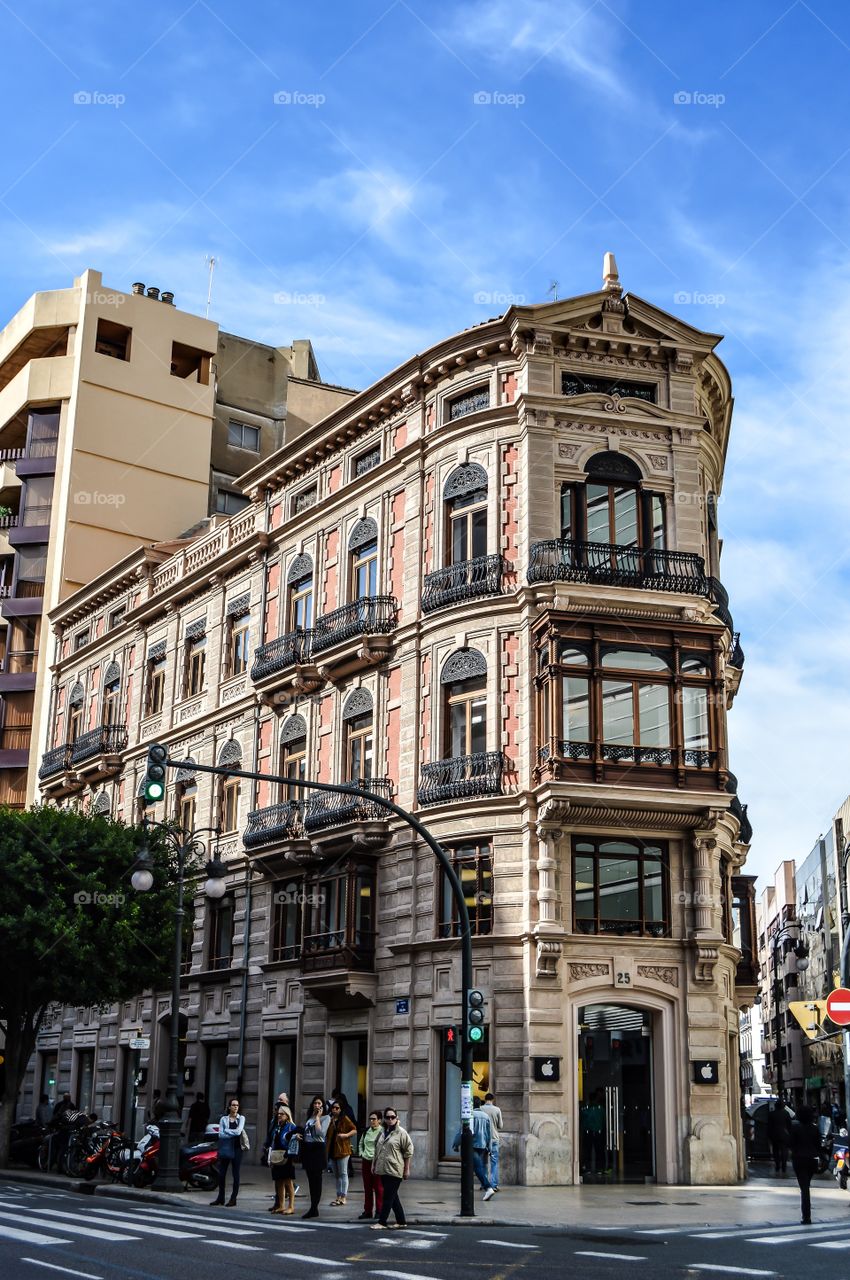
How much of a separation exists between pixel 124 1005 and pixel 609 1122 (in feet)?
67.0

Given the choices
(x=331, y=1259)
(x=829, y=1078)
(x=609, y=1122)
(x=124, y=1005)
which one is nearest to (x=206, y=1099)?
(x=124, y=1005)

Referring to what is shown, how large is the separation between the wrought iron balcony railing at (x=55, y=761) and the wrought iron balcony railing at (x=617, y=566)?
26.3 meters

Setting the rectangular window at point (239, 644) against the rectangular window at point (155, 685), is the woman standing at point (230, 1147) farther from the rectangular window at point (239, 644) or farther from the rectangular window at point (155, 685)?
the rectangular window at point (155, 685)

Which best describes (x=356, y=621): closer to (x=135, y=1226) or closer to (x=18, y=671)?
(x=135, y=1226)

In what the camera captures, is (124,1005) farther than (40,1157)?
Yes

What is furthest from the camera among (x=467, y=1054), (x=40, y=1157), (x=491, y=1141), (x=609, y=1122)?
(x=40, y=1157)

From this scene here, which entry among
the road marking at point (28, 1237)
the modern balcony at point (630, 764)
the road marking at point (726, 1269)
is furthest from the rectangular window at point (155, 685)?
the road marking at point (726, 1269)

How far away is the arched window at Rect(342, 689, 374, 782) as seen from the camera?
33781 millimetres

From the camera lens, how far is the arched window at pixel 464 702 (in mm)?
30500

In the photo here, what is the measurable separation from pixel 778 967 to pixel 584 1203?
98352mm

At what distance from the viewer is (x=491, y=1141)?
23438 mm

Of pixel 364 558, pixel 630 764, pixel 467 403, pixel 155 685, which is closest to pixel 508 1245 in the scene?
pixel 630 764

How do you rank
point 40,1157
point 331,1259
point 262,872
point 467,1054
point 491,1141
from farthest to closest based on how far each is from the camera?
point 262,872, point 40,1157, point 491,1141, point 467,1054, point 331,1259

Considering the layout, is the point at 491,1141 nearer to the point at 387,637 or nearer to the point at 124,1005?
the point at 387,637
